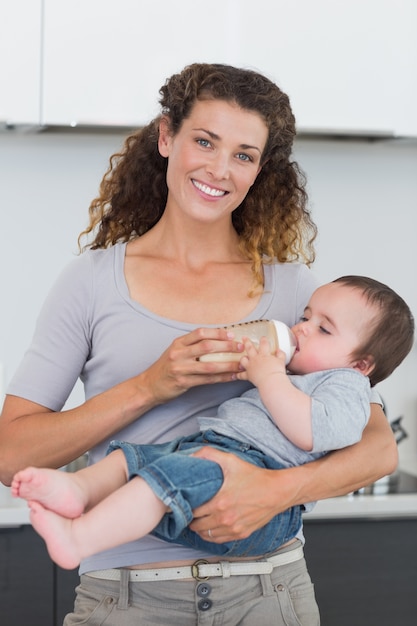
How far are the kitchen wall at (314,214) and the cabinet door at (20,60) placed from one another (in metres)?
0.32

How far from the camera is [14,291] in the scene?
2.69m

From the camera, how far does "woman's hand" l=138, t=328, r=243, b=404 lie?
4.62ft

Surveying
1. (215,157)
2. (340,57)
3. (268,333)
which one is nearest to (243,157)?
(215,157)

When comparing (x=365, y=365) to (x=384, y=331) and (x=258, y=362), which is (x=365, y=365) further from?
(x=258, y=362)

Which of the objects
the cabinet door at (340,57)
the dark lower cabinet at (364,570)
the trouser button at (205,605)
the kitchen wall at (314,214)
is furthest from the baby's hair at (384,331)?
the kitchen wall at (314,214)

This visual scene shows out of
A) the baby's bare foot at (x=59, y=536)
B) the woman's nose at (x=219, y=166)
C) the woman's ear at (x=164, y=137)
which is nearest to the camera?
the baby's bare foot at (x=59, y=536)

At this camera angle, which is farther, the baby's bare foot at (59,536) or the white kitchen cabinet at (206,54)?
the white kitchen cabinet at (206,54)

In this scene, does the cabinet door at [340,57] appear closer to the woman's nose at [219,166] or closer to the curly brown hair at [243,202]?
the curly brown hair at [243,202]

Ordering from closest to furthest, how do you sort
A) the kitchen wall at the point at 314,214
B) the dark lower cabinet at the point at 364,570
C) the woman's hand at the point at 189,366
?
the woman's hand at the point at 189,366 < the dark lower cabinet at the point at 364,570 < the kitchen wall at the point at 314,214

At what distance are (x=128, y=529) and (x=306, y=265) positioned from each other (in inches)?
27.9

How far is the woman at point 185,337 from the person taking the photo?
1440 mm

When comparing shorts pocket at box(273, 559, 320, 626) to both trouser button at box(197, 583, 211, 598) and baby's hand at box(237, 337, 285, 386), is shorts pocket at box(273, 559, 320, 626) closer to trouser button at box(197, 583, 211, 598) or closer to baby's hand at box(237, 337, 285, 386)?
trouser button at box(197, 583, 211, 598)

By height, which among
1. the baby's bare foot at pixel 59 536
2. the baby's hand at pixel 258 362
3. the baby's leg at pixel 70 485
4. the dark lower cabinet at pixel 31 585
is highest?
the baby's hand at pixel 258 362

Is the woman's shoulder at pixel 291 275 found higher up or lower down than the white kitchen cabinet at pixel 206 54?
lower down
